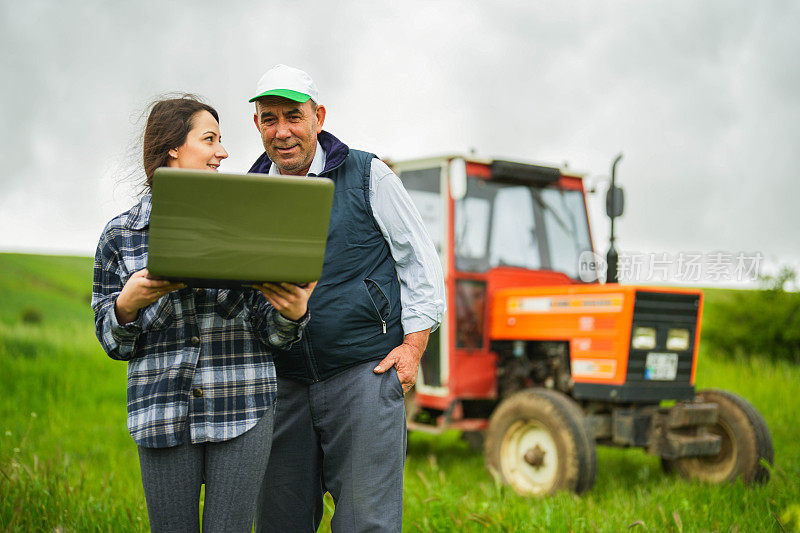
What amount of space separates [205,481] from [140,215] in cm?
79

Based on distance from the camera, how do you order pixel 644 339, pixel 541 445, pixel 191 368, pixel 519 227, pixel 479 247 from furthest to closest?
pixel 519 227, pixel 479 247, pixel 644 339, pixel 541 445, pixel 191 368

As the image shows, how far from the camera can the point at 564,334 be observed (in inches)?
226

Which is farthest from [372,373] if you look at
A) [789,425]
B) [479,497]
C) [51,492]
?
[789,425]

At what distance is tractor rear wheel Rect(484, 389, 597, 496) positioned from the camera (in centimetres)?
510

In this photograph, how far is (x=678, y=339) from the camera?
577 cm

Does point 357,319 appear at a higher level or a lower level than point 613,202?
lower

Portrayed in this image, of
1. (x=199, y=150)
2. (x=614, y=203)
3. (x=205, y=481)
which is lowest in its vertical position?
(x=205, y=481)

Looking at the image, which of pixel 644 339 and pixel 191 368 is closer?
pixel 191 368

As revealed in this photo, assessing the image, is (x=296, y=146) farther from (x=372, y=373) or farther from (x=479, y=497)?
(x=479, y=497)

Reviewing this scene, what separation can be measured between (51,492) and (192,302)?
90.6 inches

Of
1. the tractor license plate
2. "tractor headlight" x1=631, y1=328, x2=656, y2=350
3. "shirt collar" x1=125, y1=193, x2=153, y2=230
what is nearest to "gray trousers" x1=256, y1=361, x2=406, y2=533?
"shirt collar" x1=125, y1=193, x2=153, y2=230

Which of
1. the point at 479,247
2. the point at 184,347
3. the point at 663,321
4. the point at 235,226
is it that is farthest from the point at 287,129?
the point at 663,321

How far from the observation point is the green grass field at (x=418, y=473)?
12.5 feet

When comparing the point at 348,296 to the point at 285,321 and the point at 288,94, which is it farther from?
the point at 288,94
